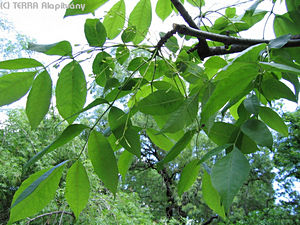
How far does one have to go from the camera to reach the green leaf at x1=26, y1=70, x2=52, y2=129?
0.90 feet

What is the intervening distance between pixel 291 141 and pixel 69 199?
176 inches

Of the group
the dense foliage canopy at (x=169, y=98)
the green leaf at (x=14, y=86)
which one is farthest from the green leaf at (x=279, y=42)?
the green leaf at (x=14, y=86)

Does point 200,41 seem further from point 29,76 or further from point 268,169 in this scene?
point 268,169

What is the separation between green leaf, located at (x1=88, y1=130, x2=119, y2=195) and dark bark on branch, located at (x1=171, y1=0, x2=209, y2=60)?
0.15 metres

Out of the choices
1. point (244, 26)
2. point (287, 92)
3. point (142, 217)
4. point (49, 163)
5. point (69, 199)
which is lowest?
point (142, 217)

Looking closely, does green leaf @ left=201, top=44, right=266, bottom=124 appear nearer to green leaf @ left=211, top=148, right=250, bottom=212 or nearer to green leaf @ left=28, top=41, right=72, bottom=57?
green leaf @ left=211, top=148, right=250, bottom=212

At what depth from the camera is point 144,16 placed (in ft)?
1.19

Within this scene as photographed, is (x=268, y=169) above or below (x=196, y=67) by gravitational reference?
below

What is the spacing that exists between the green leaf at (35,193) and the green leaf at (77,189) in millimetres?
13

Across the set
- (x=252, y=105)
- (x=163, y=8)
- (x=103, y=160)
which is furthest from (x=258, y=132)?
(x=163, y=8)

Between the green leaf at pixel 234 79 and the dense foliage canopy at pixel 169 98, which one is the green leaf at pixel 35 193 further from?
the green leaf at pixel 234 79

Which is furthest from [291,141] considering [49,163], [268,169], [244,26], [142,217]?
[244,26]

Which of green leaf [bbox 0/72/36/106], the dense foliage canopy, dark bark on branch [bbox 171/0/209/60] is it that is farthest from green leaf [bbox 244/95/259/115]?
green leaf [bbox 0/72/36/106]

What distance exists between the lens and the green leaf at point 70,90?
A: 296 mm
